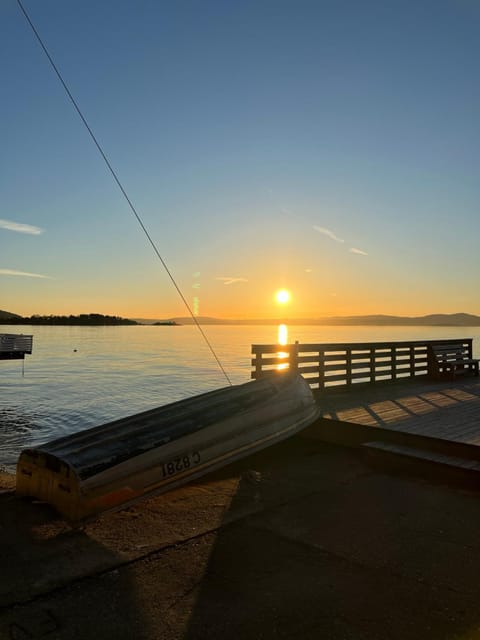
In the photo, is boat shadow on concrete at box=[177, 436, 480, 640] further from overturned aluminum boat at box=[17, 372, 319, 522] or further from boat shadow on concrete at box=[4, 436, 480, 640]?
overturned aluminum boat at box=[17, 372, 319, 522]

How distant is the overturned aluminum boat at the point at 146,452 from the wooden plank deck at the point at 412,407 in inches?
85.7

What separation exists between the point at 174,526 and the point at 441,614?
302cm

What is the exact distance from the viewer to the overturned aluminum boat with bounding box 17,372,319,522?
5422mm

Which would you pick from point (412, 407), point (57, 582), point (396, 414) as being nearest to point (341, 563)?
point (57, 582)

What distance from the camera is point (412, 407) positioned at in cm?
1044

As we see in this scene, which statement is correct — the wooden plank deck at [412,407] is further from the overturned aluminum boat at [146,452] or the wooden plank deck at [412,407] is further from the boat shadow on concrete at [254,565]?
the overturned aluminum boat at [146,452]

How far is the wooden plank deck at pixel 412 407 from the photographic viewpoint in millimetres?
8211

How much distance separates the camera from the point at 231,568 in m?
4.48

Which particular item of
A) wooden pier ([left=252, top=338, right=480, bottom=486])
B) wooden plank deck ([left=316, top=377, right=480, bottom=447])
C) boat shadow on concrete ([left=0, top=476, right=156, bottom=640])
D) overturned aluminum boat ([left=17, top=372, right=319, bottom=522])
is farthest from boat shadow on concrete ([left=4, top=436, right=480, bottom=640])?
wooden plank deck ([left=316, top=377, right=480, bottom=447])

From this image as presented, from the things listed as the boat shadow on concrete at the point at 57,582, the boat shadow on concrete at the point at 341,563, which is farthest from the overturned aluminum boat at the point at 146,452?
the boat shadow on concrete at the point at 341,563

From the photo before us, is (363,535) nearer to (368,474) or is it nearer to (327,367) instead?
(368,474)

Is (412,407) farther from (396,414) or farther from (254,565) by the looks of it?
(254,565)

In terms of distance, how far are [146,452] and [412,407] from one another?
669cm

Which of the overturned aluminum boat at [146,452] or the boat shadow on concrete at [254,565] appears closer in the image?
the boat shadow on concrete at [254,565]
